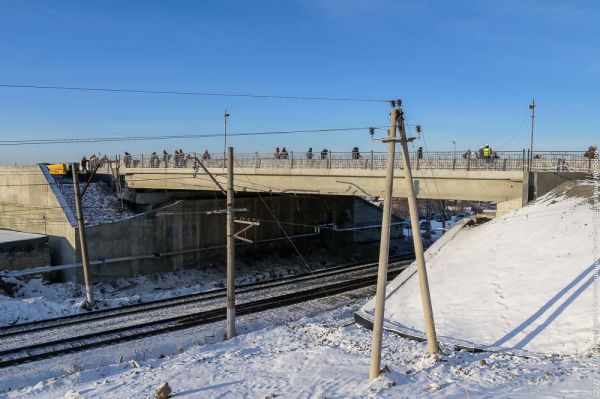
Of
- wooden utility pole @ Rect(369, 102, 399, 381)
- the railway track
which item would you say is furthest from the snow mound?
the railway track

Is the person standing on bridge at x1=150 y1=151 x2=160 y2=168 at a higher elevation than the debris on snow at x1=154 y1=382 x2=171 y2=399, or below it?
higher

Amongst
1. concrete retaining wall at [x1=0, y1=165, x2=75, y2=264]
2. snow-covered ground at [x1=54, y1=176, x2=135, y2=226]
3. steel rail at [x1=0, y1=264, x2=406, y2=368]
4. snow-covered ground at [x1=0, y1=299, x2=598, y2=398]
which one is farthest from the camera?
snow-covered ground at [x1=54, y1=176, x2=135, y2=226]

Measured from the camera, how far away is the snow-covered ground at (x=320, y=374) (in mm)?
9359

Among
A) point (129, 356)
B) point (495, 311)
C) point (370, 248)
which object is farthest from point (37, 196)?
point (495, 311)

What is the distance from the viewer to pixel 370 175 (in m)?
24.2

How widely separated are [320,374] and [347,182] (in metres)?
15.7

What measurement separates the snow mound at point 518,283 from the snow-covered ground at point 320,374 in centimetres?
120

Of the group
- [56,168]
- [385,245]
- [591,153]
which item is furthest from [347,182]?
[56,168]

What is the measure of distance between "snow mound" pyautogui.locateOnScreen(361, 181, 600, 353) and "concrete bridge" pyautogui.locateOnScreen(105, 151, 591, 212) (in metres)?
1.59

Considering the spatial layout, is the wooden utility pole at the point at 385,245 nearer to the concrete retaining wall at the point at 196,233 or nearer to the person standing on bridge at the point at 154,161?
the concrete retaining wall at the point at 196,233

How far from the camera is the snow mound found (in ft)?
39.9

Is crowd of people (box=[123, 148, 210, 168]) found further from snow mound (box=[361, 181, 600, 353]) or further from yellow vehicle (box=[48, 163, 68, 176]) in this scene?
snow mound (box=[361, 181, 600, 353])

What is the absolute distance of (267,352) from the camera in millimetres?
13328

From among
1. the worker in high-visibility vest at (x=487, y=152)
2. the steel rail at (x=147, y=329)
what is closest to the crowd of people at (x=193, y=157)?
the worker in high-visibility vest at (x=487, y=152)
